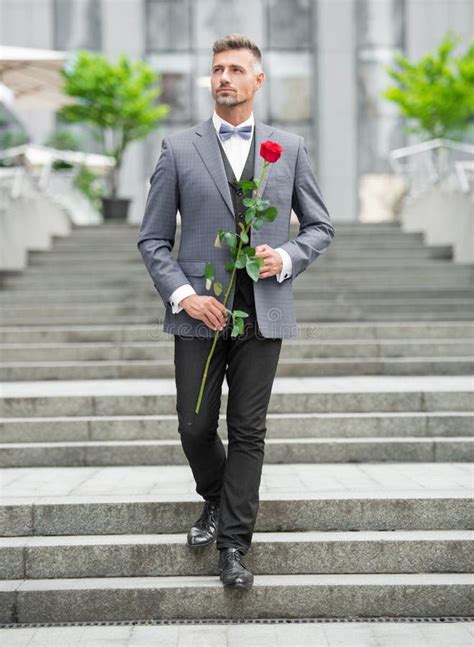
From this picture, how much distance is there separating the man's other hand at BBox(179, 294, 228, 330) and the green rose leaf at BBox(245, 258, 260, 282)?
170 millimetres

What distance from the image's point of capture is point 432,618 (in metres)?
4.21

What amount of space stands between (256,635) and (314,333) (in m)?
5.12

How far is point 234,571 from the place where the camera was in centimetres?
400

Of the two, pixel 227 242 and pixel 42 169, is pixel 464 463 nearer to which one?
pixel 227 242

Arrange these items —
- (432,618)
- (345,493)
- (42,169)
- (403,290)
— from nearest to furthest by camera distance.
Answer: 1. (432,618)
2. (345,493)
3. (403,290)
4. (42,169)

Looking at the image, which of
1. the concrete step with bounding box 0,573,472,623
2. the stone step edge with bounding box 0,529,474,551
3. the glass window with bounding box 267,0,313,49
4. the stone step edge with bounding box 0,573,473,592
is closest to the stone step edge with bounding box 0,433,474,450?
the stone step edge with bounding box 0,529,474,551

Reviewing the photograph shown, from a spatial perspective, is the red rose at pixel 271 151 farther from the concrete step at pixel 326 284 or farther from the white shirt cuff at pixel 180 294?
the concrete step at pixel 326 284

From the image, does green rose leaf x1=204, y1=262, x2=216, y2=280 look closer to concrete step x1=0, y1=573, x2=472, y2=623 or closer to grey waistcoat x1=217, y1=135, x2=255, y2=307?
grey waistcoat x1=217, y1=135, x2=255, y2=307

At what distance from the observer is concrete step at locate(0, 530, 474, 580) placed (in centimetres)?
447

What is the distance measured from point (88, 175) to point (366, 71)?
8571 millimetres

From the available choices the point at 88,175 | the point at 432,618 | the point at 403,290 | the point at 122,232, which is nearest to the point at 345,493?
the point at 432,618

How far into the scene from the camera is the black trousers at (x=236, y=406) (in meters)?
3.97

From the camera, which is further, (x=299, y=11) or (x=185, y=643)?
(x=299, y=11)

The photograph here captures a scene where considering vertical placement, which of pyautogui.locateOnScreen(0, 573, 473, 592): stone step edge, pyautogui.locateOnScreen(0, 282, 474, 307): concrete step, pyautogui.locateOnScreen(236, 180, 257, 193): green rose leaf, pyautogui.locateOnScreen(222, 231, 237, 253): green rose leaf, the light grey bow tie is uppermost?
the light grey bow tie
